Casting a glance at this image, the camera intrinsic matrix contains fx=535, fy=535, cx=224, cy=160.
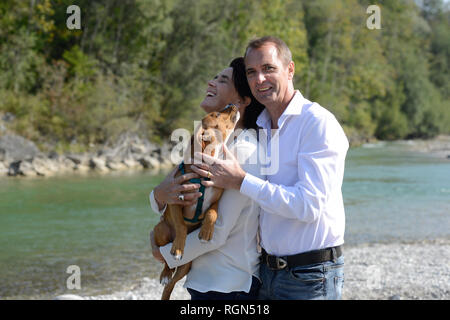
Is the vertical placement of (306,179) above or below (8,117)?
above

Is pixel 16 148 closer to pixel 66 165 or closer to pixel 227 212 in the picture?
pixel 66 165

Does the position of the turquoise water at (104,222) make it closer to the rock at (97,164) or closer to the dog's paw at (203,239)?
the rock at (97,164)

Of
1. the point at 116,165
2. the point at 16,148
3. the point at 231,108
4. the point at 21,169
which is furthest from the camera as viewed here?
the point at 116,165

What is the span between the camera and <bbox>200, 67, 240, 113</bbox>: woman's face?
3340 mm

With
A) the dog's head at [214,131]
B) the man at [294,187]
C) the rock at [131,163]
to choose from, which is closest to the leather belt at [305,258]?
the man at [294,187]

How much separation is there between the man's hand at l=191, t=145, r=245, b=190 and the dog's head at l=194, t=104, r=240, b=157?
101mm

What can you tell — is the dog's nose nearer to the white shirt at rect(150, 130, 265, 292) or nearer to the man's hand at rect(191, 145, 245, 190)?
the white shirt at rect(150, 130, 265, 292)

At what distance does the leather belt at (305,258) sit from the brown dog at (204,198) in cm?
40

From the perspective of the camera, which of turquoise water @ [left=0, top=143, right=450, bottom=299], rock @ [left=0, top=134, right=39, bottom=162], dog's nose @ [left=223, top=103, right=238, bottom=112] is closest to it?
dog's nose @ [left=223, top=103, right=238, bottom=112]

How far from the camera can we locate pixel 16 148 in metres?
26.6

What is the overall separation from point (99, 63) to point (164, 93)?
5100 millimetres

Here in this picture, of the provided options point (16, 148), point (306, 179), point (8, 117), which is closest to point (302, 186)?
point (306, 179)

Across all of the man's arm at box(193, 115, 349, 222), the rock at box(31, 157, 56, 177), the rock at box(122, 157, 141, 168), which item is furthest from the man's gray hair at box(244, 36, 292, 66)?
the rock at box(122, 157, 141, 168)

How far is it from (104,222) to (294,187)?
1316 cm
